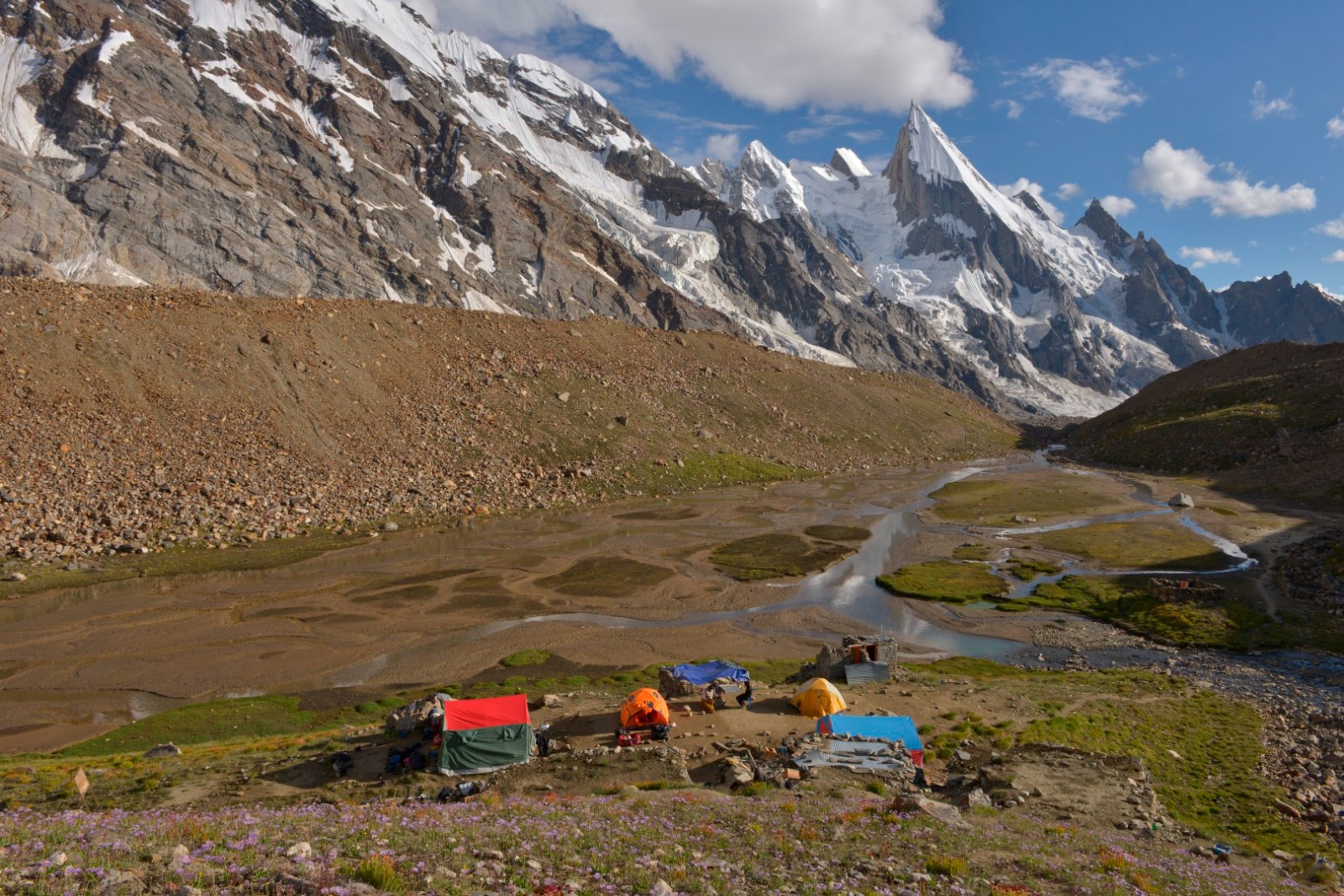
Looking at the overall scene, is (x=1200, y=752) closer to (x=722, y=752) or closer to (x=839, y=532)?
(x=722, y=752)

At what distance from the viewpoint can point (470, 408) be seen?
97688 mm

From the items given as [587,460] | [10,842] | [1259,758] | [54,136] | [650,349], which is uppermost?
[54,136]

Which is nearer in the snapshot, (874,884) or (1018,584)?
(874,884)

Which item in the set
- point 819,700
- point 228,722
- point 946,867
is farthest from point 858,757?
point 228,722

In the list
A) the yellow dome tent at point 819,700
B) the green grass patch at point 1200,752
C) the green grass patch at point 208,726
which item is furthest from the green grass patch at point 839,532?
the green grass patch at point 208,726

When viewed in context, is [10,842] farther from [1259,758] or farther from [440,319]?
[440,319]

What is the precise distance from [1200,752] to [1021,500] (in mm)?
75866

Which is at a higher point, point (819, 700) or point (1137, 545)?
point (1137, 545)

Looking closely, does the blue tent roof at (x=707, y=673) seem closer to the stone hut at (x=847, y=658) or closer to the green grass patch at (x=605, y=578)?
the stone hut at (x=847, y=658)

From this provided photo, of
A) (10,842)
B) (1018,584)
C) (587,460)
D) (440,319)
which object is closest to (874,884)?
(10,842)

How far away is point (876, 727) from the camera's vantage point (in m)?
29.2

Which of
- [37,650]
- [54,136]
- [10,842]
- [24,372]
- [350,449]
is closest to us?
[10,842]

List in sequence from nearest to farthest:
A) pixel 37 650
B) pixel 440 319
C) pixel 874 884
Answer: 1. pixel 874 884
2. pixel 37 650
3. pixel 440 319

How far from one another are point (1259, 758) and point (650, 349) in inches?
4468
